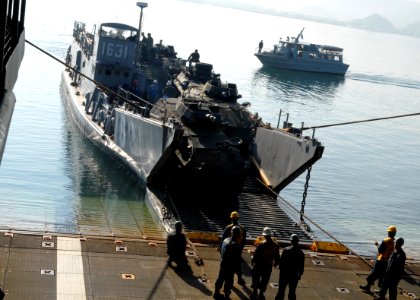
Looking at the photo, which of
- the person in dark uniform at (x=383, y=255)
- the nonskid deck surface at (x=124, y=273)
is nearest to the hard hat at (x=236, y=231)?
the nonskid deck surface at (x=124, y=273)

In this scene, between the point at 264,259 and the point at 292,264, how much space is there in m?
0.45

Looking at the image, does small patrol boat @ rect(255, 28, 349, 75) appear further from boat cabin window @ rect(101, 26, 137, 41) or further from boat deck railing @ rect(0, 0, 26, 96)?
boat deck railing @ rect(0, 0, 26, 96)

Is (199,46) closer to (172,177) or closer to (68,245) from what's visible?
(172,177)

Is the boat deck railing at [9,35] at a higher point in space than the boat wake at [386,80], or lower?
higher

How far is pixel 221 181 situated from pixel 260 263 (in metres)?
7.11

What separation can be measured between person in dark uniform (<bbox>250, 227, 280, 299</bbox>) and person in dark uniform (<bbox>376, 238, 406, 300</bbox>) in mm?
1964

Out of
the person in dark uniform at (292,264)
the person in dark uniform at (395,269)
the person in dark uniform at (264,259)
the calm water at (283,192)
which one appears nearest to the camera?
the person in dark uniform at (292,264)

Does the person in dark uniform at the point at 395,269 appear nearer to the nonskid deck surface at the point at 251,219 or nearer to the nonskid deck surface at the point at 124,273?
the nonskid deck surface at the point at 124,273

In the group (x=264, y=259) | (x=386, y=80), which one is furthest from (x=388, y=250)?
(x=386, y=80)

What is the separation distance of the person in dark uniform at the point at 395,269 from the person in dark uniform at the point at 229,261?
2594 millimetres

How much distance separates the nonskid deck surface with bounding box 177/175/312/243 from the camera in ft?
53.6

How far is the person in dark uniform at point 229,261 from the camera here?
33.9 ft

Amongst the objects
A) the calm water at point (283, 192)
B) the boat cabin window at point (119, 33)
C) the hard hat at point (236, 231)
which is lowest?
the calm water at point (283, 192)

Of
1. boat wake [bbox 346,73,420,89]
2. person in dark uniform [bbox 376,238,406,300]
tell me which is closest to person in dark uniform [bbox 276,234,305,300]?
person in dark uniform [bbox 376,238,406,300]
